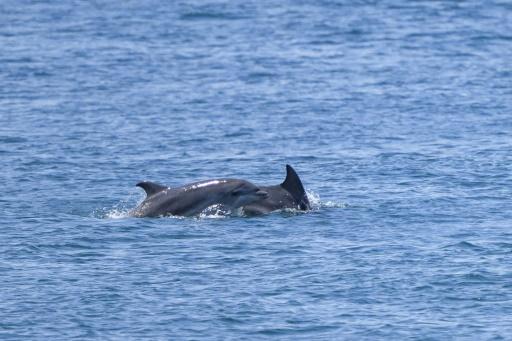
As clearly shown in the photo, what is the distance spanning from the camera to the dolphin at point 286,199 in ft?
99.1

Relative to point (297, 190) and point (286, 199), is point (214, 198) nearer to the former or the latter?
point (286, 199)

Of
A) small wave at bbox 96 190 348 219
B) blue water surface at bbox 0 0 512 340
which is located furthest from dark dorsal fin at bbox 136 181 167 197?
blue water surface at bbox 0 0 512 340

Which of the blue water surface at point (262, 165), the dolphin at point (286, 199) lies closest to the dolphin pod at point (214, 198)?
the dolphin at point (286, 199)

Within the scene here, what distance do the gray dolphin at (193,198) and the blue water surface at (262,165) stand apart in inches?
16.3

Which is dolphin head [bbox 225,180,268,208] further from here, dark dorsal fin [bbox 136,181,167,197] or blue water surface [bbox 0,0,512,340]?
dark dorsal fin [bbox 136,181,167,197]

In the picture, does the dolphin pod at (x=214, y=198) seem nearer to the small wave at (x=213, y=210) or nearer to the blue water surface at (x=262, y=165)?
the small wave at (x=213, y=210)

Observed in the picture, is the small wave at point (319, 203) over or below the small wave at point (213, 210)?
below

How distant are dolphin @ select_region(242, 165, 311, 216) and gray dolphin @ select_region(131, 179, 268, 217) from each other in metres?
0.19

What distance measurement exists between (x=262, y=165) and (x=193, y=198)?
5948 millimetres

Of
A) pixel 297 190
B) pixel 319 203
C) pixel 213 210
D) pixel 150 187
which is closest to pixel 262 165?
pixel 319 203

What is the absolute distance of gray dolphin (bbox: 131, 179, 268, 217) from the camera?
98.2ft

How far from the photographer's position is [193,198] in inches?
1181

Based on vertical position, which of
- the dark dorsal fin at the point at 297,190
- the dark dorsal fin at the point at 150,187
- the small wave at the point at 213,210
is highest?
the dark dorsal fin at the point at 150,187

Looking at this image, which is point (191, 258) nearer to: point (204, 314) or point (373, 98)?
point (204, 314)
